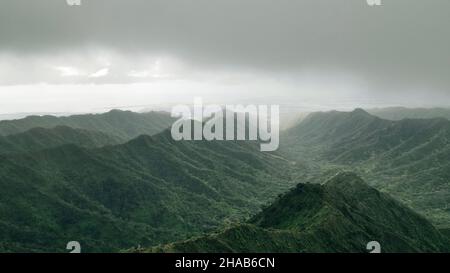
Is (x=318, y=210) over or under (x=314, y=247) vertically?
over

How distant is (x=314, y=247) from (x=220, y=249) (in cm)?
3956

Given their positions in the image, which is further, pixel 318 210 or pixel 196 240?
pixel 318 210

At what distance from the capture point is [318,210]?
184375 mm
